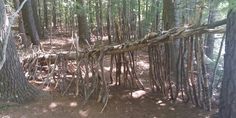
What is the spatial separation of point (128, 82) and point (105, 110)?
0.96m

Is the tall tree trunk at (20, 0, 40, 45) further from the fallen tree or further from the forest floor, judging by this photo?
the forest floor

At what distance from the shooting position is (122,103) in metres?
5.26

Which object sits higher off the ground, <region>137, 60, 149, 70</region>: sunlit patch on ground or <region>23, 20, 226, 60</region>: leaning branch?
<region>23, 20, 226, 60</region>: leaning branch

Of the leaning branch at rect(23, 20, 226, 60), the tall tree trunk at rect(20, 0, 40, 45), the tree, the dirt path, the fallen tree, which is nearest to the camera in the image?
the leaning branch at rect(23, 20, 226, 60)

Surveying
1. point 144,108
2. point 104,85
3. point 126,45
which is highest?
point 126,45

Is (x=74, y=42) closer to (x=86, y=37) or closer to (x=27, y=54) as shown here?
(x=27, y=54)

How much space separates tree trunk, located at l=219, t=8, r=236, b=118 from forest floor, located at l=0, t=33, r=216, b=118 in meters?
0.78

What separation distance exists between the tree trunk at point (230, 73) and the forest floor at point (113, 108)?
0.78 m

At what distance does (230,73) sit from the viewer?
3.85 m

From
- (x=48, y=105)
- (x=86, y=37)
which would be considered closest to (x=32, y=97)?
(x=48, y=105)

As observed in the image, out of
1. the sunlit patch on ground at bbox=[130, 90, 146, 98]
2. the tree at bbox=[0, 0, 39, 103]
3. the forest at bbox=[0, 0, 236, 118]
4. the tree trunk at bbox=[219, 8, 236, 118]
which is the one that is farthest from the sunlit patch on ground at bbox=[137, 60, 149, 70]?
the tree trunk at bbox=[219, 8, 236, 118]

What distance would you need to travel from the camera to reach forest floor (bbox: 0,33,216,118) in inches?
191

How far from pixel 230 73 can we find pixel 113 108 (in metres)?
1.98

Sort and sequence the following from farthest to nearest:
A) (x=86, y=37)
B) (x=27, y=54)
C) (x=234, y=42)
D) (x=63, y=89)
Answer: (x=86, y=37) < (x=27, y=54) < (x=63, y=89) < (x=234, y=42)
